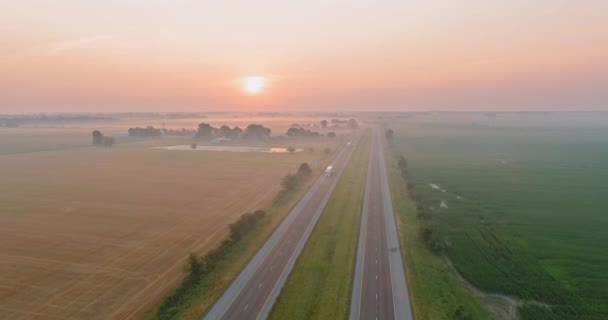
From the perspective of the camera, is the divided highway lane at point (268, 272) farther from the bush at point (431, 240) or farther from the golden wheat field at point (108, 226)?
the bush at point (431, 240)

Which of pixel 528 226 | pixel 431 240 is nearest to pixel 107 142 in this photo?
pixel 431 240

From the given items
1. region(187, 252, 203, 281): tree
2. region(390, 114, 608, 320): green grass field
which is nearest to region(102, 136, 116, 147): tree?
region(390, 114, 608, 320): green grass field

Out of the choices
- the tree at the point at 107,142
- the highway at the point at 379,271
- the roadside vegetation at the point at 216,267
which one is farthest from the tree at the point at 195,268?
the tree at the point at 107,142

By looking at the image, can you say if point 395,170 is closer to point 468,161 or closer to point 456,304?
point 468,161

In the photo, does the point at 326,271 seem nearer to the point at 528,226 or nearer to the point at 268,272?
the point at 268,272

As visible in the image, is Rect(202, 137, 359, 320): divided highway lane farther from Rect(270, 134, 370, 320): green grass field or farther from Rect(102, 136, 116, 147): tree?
Rect(102, 136, 116, 147): tree
